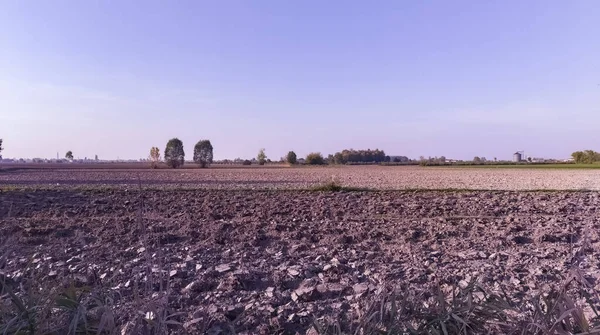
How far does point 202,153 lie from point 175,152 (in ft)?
28.4

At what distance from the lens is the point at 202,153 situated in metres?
108

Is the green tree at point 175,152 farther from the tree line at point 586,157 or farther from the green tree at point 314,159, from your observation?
the tree line at point 586,157

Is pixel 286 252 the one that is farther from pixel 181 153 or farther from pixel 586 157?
pixel 586 157

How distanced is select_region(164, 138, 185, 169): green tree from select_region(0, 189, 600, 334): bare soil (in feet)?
278

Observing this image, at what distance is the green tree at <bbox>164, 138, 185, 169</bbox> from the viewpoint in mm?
99213

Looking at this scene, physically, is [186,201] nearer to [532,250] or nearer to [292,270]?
[292,270]

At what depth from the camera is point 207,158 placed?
10931 centimetres

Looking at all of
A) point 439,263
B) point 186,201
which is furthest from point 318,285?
point 186,201

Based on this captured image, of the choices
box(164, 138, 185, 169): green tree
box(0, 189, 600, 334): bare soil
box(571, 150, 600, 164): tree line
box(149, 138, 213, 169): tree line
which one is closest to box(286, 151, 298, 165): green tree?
box(149, 138, 213, 169): tree line

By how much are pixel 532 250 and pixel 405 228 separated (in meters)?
3.18

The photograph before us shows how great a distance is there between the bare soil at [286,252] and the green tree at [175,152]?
278 feet

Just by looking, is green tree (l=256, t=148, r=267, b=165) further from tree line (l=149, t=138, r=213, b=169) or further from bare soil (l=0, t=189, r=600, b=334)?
bare soil (l=0, t=189, r=600, b=334)

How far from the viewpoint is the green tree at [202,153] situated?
108500 mm

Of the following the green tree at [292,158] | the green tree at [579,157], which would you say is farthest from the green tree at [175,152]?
the green tree at [579,157]
